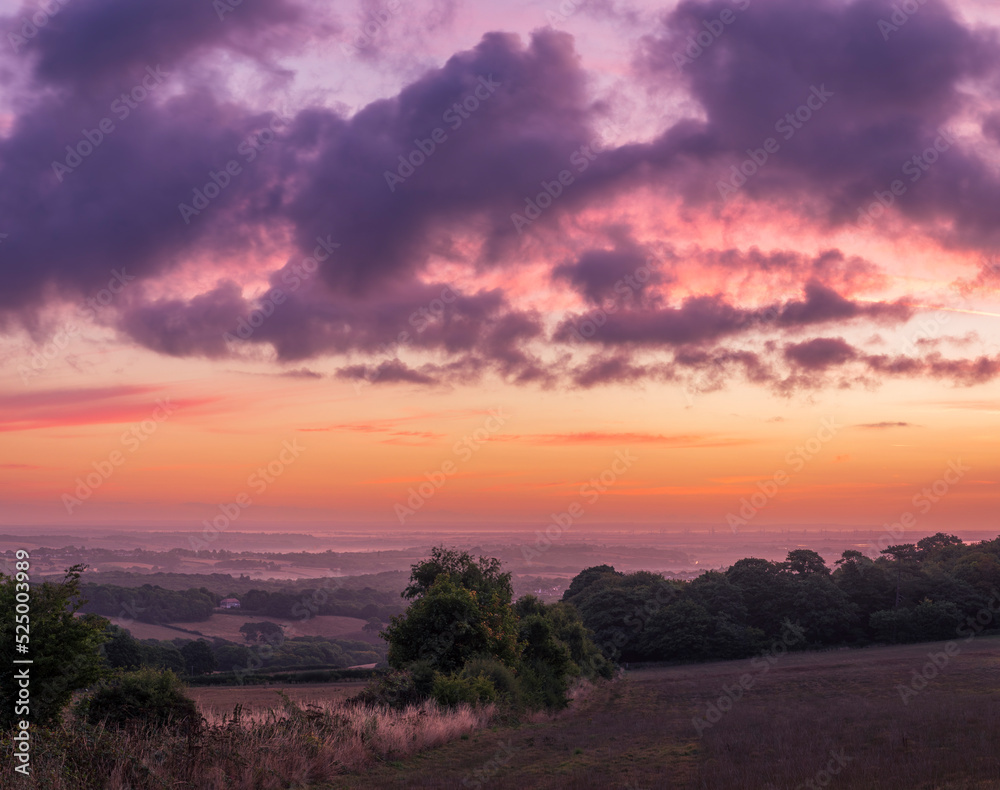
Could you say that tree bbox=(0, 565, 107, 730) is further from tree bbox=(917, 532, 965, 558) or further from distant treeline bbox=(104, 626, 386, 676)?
tree bbox=(917, 532, 965, 558)

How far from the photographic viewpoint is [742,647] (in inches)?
3733

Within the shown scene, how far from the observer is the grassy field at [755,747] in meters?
16.2

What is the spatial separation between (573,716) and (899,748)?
24.8 m

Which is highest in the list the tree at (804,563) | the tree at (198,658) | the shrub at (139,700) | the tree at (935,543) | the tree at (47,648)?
the tree at (47,648)

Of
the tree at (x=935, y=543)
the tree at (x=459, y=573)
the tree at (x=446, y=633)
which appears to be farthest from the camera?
the tree at (x=935, y=543)

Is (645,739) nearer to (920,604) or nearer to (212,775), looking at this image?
(212,775)

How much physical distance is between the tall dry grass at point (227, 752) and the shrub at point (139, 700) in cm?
276

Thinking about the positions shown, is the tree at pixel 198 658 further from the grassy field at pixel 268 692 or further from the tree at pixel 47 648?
the tree at pixel 47 648

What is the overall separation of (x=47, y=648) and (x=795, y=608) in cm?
9965

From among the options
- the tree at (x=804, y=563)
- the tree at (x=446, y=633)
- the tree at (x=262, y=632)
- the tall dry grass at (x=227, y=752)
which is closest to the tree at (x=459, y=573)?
the tree at (x=446, y=633)

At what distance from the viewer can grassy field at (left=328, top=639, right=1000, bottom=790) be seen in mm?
16172

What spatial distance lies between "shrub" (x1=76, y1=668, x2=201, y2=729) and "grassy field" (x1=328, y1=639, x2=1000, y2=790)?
20.9ft

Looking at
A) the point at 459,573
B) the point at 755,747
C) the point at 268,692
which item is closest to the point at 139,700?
the point at 755,747

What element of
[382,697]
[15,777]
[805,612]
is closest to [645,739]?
[382,697]
